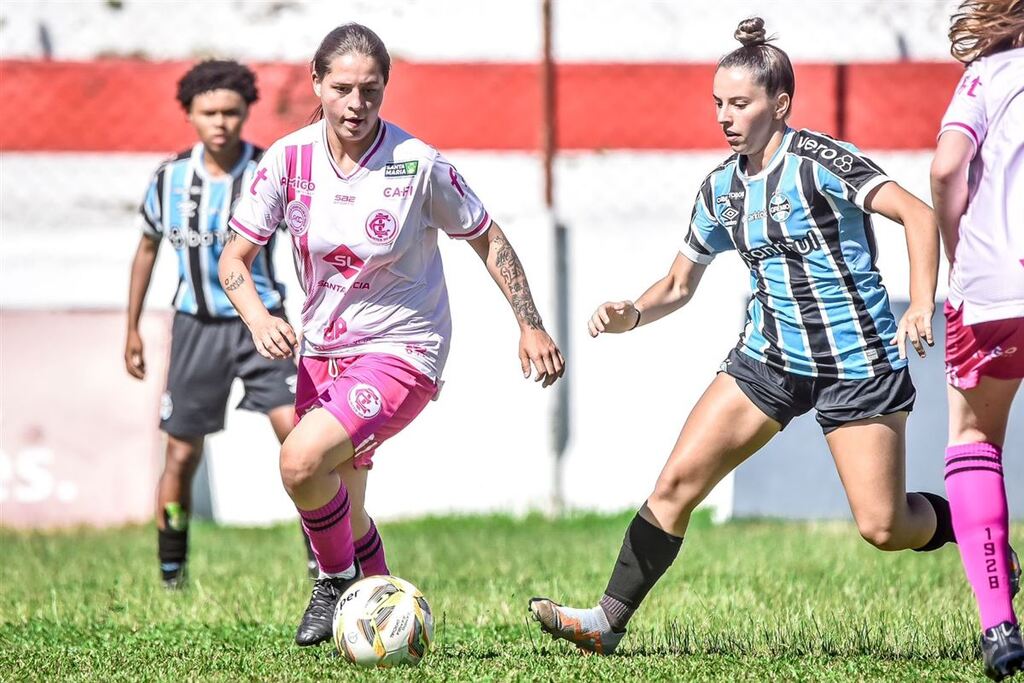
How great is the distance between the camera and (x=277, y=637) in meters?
5.23

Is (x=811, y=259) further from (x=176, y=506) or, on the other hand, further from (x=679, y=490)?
(x=176, y=506)

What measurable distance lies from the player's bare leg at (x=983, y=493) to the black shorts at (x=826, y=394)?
252mm

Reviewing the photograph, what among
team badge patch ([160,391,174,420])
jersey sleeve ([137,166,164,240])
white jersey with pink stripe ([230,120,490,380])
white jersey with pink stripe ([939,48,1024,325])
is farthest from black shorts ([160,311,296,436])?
white jersey with pink stripe ([939,48,1024,325])

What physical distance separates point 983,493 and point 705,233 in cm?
127

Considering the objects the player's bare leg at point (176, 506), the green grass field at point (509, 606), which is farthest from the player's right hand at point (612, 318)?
the player's bare leg at point (176, 506)

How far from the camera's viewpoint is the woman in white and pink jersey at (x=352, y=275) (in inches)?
189

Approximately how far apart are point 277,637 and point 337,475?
0.71m

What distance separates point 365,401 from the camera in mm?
4883

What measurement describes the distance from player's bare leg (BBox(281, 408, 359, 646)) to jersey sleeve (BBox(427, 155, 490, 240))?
783 mm

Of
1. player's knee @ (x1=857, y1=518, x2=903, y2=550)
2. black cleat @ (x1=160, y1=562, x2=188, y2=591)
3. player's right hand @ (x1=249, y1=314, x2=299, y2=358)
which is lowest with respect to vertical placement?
black cleat @ (x1=160, y1=562, x2=188, y2=591)

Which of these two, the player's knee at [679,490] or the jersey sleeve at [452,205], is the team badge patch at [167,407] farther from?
the player's knee at [679,490]

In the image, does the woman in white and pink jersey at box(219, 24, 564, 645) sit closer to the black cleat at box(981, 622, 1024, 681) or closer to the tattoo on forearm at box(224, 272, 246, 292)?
the tattoo on forearm at box(224, 272, 246, 292)

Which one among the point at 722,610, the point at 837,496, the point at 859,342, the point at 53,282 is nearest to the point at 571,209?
the point at 837,496

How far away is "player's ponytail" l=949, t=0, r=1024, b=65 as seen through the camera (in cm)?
432
